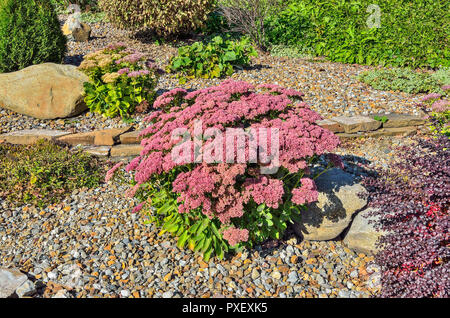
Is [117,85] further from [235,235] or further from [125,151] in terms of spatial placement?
[235,235]

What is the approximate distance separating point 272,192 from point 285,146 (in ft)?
1.31

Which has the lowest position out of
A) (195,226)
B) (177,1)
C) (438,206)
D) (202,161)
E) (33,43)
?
(195,226)

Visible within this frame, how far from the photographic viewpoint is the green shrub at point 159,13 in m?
8.47

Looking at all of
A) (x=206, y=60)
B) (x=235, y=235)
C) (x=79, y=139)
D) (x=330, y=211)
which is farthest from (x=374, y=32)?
(x=235, y=235)

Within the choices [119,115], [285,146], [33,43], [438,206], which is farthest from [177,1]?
[438,206]

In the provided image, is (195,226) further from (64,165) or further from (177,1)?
(177,1)

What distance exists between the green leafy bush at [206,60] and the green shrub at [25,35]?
7.32 ft

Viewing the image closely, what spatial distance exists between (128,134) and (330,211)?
2.96 m

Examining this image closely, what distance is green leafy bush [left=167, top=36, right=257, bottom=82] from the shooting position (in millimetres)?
7086

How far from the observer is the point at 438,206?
3.03 m

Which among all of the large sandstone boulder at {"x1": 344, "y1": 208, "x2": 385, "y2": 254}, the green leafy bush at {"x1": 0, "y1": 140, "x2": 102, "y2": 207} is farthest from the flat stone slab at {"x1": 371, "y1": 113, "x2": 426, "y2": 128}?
the green leafy bush at {"x1": 0, "y1": 140, "x2": 102, "y2": 207}

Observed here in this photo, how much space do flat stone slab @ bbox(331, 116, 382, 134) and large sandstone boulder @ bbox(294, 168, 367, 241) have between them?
1.92 metres

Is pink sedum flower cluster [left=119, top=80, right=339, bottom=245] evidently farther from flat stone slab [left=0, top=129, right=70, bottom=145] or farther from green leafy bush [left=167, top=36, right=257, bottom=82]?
green leafy bush [left=167, top=36, right=257, bottom=82]

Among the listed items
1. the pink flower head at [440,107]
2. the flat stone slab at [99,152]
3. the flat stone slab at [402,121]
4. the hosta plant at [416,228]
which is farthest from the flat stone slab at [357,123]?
the flat stone slab at [99,152]
